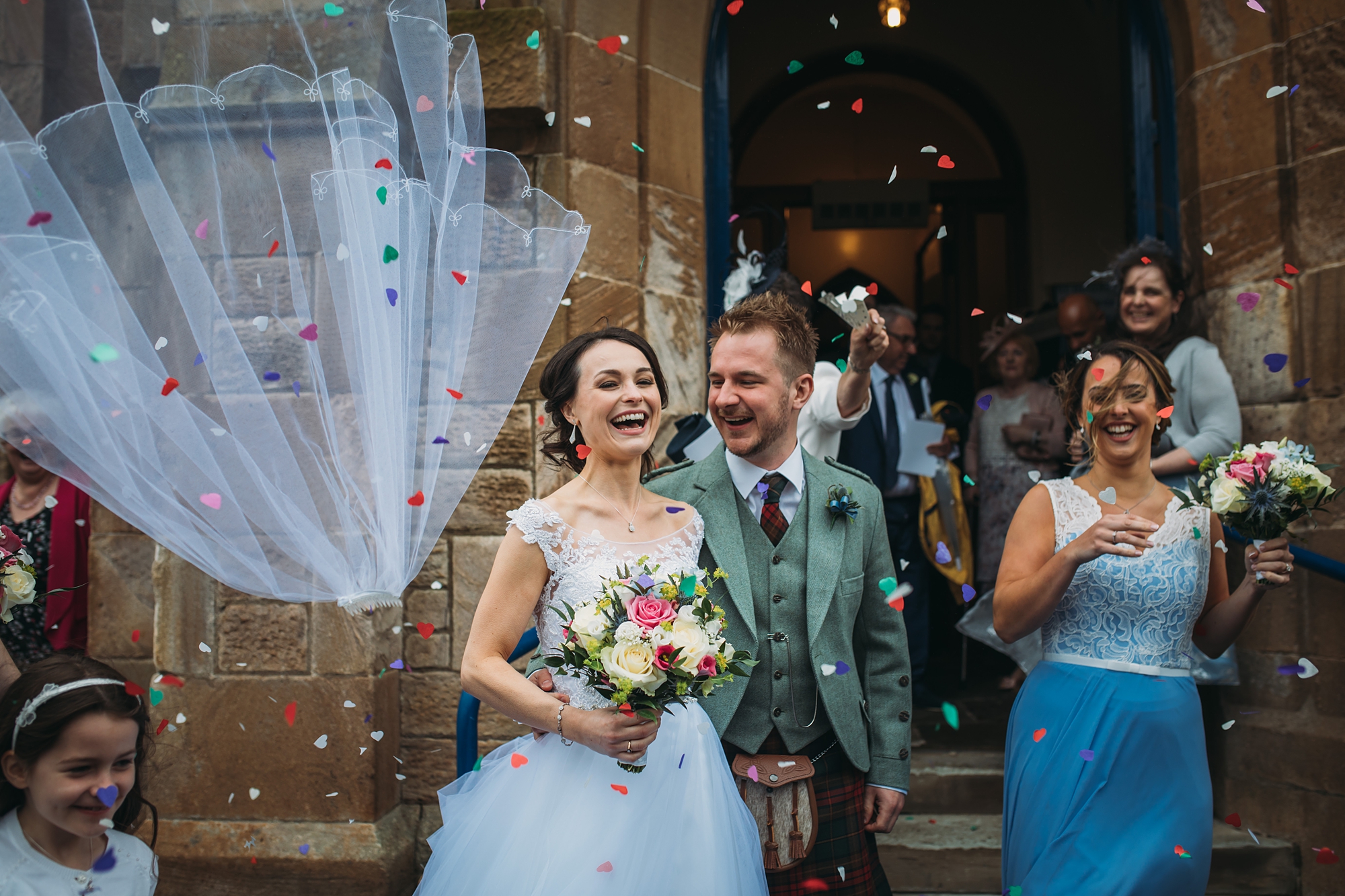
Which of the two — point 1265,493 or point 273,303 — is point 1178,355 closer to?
point 1265,493

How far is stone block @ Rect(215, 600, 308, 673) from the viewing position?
3.38 metres

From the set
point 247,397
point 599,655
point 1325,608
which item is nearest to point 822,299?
point 599,655

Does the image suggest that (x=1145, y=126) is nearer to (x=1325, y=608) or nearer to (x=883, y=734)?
(x=1325, y=608)

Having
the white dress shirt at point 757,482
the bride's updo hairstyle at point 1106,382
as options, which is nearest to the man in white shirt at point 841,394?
the white dress shirt at point 757,482

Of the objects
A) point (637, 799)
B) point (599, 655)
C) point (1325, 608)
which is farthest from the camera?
point (1325, 608)

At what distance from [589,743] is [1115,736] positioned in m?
1.38

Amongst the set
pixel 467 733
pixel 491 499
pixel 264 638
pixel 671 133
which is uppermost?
pixel 671 133

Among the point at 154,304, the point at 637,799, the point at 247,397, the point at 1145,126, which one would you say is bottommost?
the point at 637,799

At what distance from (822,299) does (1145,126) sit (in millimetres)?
2552

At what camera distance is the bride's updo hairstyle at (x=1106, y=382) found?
254cm

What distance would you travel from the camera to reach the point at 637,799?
1.95 metres

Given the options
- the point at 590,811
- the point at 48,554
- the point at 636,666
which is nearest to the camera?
the point at 636,666

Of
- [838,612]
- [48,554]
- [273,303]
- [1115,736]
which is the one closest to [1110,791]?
[1115,736]

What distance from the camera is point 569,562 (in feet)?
6.67
